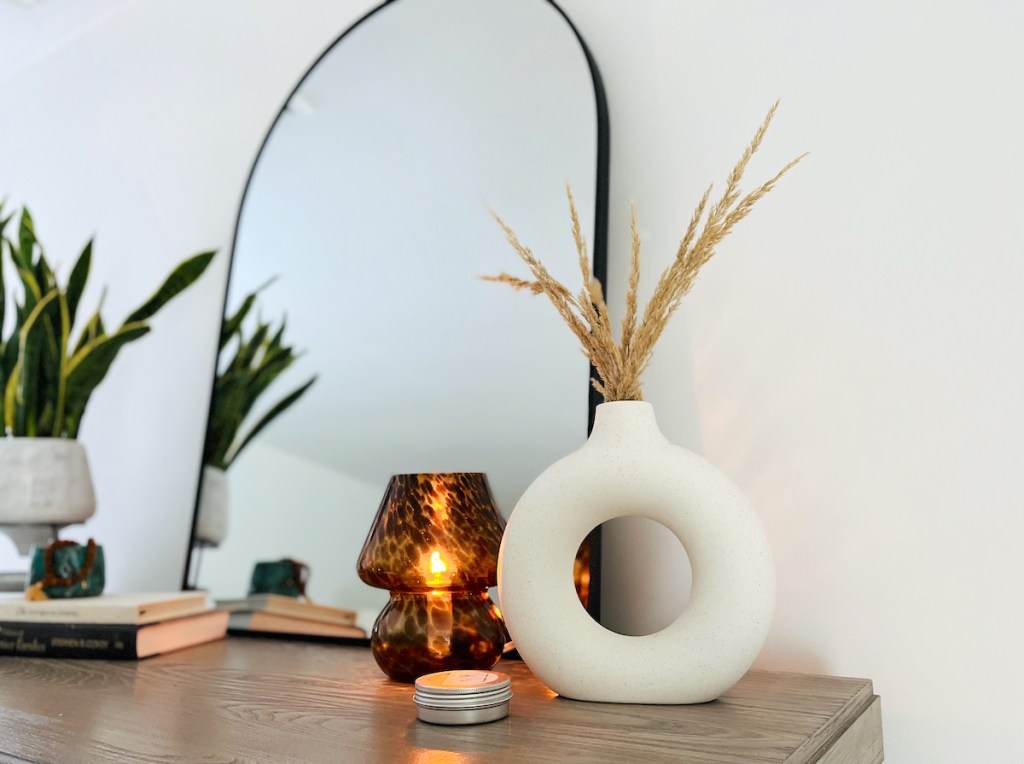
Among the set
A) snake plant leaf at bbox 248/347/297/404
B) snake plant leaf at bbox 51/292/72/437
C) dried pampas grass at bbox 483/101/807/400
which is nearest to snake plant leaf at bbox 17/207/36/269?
snake plant leaf at bbox 51/292/72/437

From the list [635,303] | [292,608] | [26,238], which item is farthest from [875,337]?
[26,238]

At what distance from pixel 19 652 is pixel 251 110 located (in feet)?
3.18

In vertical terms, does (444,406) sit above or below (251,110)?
below

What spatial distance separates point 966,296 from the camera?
0.87 metres

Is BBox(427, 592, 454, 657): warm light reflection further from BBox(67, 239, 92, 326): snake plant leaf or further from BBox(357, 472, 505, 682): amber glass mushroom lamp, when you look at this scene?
BBox(67, 239, 92, 326): snake plant leaf

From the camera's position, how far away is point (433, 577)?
2.84ft

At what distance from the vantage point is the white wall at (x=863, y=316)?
84 centimetres

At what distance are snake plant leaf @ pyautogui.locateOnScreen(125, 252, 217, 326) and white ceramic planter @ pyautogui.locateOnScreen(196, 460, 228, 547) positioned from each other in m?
0.28

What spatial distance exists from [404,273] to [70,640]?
658 mm

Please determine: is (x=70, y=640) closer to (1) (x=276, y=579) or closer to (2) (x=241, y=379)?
(1) (x=276, y=579)

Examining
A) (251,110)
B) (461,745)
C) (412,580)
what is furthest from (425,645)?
(251,110)

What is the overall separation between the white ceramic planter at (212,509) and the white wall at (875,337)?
727mm

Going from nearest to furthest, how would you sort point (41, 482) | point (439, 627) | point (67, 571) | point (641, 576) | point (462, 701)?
point (462, 701) → point (439, 627) → point (641, 576) → point (67, 571) → point (41, 482)

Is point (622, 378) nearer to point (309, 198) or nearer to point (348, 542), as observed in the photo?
point (348, 542)
